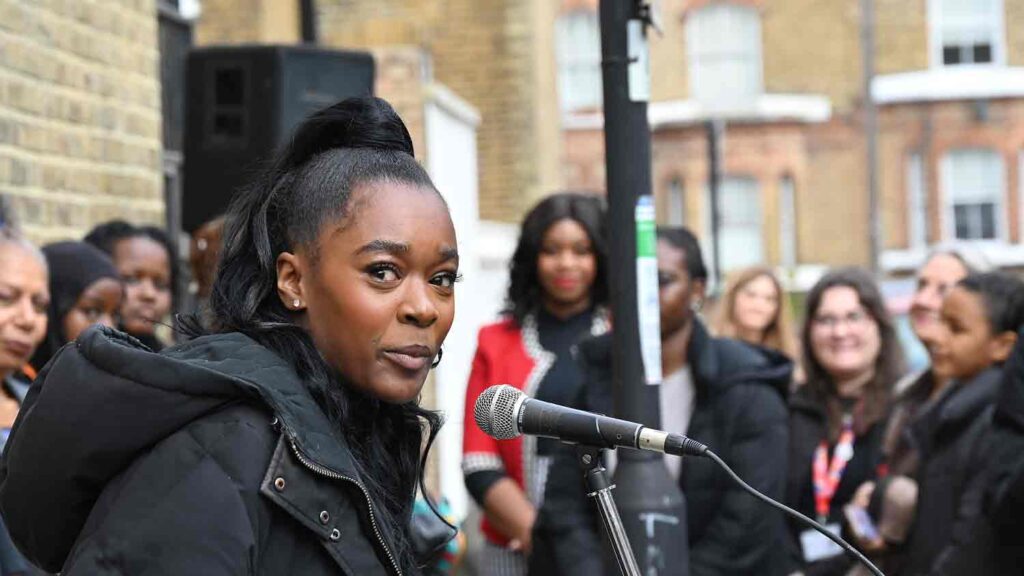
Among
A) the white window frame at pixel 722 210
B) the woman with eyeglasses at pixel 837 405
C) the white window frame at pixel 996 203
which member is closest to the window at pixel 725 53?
the white window frame at pixel 722 210

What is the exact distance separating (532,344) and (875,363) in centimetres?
140

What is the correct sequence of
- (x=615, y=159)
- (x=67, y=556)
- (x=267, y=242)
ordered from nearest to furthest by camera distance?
(x=67, y=556)
(x=267, y=242)
(x=615, y=159)

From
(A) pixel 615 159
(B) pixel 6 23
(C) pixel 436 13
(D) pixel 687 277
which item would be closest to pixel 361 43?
(C) pixel 436 13

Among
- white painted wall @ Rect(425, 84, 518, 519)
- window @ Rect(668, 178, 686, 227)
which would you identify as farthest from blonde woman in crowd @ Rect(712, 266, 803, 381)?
window @ Rect(668, 178, 686, 227)

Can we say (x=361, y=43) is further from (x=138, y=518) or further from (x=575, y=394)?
(x=138, y=518)

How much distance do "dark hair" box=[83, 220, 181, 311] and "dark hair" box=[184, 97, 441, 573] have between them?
346cm

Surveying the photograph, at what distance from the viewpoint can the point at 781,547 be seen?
187 inches

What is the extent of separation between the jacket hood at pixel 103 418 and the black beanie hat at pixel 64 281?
9.54 feet

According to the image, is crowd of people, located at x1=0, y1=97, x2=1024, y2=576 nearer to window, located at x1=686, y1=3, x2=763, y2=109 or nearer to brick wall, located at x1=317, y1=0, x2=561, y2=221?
brick wall, located at x1=317, y1=0, x2=561, y2=221

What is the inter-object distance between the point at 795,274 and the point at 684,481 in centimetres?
2337

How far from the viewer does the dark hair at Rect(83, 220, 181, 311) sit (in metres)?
5.92

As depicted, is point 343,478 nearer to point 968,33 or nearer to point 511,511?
point 511,511

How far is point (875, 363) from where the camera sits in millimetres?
5902

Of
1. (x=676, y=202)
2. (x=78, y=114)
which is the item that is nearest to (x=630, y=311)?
(x=78, y=114)
